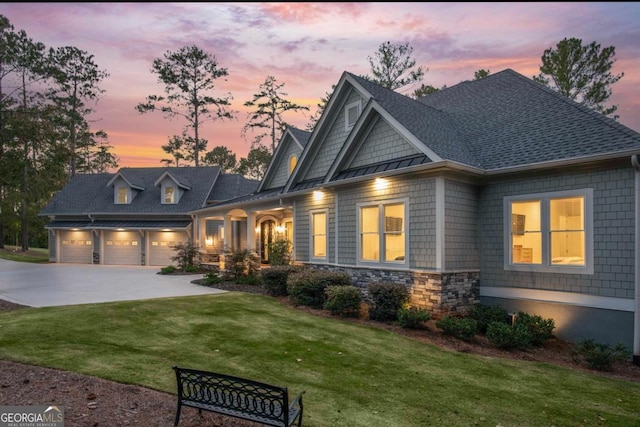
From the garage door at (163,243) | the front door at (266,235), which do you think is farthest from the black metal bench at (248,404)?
the garage door at (163,243)

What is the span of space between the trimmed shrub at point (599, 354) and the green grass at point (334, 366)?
1.67 feet

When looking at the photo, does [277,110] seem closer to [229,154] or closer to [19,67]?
[229,154]

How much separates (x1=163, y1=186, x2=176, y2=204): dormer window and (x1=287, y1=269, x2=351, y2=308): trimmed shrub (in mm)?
17298

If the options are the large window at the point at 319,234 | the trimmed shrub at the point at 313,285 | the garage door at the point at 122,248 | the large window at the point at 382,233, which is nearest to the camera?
the large window at the point at 382,233

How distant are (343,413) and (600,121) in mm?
8931

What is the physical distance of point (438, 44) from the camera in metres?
15.0

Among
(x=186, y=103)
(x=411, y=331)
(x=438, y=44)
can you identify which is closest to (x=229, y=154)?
(x=186, y=103)

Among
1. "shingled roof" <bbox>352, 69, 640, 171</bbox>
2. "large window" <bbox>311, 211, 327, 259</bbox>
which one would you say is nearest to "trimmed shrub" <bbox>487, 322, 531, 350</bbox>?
"shingled roof" <bbox>352, 69, 640, 171</bbox>

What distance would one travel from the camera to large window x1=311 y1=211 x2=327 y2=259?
1325 cm

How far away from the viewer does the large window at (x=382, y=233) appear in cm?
1032

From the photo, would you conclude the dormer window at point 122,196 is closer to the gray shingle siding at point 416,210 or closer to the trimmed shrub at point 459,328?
the gray shingle siding at point 416,210

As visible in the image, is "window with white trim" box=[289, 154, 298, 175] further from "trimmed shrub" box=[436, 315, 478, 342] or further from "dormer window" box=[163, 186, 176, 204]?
"dormer window" box=[163, 186, 176, 204]

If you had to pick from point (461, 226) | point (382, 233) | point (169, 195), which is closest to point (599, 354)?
point (461, 226)

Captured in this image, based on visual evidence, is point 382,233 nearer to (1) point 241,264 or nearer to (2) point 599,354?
(2) point 599,354
